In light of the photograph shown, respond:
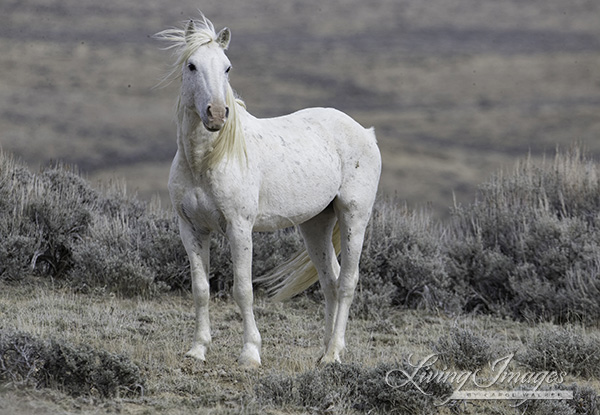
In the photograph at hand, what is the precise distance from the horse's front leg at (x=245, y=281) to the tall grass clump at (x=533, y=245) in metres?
5.20

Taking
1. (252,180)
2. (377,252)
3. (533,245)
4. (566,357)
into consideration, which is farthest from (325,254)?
(533,245)

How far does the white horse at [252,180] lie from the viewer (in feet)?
17.9

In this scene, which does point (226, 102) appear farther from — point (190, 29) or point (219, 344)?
point (219, 344)

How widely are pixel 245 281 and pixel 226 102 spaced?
136cm

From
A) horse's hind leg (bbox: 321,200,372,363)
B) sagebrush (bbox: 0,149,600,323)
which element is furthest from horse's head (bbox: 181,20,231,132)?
sagebrush (bbox: 0,149,600,323)

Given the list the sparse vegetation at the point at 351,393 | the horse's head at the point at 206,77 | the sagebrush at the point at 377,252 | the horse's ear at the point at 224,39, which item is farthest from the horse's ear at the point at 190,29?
the sagebrush at the point at 377,252

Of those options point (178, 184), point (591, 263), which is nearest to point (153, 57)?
point (591, 263)

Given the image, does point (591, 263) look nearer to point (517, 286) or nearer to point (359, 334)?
point (517, 286)

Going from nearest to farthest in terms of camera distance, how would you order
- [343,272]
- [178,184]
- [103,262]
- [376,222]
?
[178,184], [343,272], [103,262], [376,222]

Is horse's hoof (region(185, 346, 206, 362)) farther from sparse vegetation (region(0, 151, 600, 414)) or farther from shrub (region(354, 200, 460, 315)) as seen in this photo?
shrub (region(354, 200, 460, 315))

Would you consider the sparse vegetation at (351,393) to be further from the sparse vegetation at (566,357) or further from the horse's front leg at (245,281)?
the sparse vegetation at (566,357)

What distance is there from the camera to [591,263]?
33.3ft

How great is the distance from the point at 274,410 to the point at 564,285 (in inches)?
266

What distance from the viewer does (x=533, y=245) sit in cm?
1084
